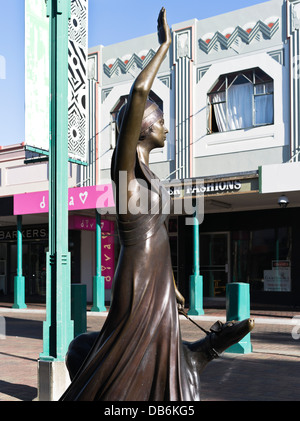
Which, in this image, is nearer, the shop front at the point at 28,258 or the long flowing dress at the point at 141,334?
the long flowing dress at the point at 141,334

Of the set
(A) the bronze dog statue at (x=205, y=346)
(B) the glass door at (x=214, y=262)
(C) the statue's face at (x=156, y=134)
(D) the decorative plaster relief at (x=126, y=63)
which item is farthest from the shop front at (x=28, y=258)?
(C) the statue's face at (x=156, y=134)

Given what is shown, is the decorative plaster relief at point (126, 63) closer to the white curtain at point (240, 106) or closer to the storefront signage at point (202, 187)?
the white curtain at point (240, 106)

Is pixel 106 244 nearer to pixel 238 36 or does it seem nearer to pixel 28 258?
pixel 28 258

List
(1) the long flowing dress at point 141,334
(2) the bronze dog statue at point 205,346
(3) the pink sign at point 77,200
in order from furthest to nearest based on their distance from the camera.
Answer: (3) the pink sign at point 77,200 → (2) the bronze dog statue at point 205,346 → (1) the long flowing dress at point 141,334

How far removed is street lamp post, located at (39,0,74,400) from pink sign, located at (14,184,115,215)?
9.11m

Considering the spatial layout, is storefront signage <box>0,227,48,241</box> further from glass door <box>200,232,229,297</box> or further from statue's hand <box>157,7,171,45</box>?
statue's hand <box>157,7,171,45</box>

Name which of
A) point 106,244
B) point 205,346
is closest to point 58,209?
point 205,346

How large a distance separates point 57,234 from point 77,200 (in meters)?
10.6

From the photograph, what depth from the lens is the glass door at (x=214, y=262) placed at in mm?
18156

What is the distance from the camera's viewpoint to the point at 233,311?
328 inches

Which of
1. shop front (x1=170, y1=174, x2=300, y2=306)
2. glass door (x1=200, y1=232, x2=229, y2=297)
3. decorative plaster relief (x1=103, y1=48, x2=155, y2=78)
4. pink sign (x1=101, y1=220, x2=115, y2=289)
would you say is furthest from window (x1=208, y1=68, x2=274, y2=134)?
pink sign (x1=101, y1=220, x2=115, y2=289)

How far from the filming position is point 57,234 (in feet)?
18.0

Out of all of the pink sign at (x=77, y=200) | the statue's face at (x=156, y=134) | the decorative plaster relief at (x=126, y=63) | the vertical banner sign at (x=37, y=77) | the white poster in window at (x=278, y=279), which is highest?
the decorative plaster relief at (x=126, y=63)

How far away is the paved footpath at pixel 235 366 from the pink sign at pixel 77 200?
12.8 feet
